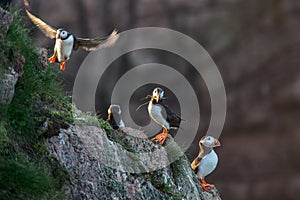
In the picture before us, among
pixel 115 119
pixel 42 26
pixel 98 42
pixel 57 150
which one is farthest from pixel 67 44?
pixel 57 150

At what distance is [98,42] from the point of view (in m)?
5.95

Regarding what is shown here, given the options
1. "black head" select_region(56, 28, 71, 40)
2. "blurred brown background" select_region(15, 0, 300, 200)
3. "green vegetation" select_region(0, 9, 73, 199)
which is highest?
"blurred brown background" select_region(15, 0, 300, 200)

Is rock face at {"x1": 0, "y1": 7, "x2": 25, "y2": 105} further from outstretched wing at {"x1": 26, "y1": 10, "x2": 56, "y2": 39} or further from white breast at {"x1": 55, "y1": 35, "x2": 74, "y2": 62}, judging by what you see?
outstretched wing at {"x1": 26, "y1": 10, "x2": 56, "y2": 39}

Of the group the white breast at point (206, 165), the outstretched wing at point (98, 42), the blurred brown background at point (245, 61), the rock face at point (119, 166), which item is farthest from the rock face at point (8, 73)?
the blurred brown background at point (245, 61)

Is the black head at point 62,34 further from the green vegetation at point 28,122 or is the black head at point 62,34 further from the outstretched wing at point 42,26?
the green vegetation at point 28,122

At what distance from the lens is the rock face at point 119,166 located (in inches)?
171

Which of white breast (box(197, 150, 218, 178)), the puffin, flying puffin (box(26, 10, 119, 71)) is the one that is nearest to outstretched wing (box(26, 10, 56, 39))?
flying puffin (box(26, 10, 119, 71))

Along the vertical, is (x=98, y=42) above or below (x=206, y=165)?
above

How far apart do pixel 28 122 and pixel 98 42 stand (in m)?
1.74

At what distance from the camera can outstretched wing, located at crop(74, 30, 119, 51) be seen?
5789mm

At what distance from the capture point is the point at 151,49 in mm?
12117

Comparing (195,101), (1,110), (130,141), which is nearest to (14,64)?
(1,110)

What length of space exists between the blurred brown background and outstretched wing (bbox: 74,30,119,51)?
224 inches

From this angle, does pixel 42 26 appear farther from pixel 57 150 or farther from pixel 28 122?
pixel 57 150
